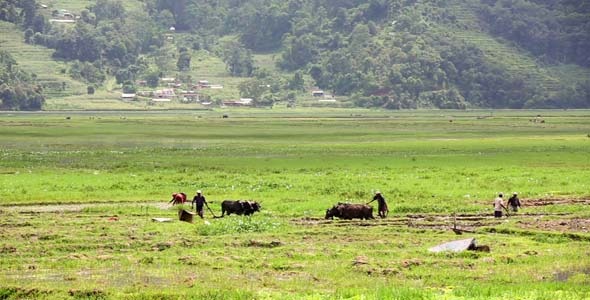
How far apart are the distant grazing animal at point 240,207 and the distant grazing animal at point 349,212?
302cm

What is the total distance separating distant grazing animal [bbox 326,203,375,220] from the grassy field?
749 millimetres

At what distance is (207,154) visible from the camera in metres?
73.9

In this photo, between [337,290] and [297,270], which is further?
[297,270]

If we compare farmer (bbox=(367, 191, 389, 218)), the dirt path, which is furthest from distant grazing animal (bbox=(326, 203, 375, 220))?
the dirt path

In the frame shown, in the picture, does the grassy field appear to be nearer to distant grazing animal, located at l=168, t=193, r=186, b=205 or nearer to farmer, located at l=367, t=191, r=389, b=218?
distant grazing animal, located at l=168, t=193, r=186, b=205

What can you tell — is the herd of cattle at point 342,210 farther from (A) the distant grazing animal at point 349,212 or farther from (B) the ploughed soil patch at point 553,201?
(B) the ploughed soil patch at point 553,201

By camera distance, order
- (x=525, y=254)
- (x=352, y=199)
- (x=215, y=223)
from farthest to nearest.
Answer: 1. (x=352, y=199)
2. (x=215, y=223)
3. (x=525, y=254)

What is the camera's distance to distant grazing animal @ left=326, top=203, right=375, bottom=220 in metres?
36.0

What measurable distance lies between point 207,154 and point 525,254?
1882 inches

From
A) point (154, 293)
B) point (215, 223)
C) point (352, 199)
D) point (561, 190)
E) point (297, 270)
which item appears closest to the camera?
point (154, 293)

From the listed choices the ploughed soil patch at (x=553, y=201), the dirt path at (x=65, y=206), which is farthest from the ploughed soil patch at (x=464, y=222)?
the dirt path at (x=65, y=206)

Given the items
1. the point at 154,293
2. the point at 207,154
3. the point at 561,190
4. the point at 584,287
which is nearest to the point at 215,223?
the point at 154,293

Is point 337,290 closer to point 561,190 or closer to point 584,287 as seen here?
point 584,287

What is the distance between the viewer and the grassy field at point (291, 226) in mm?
23922
